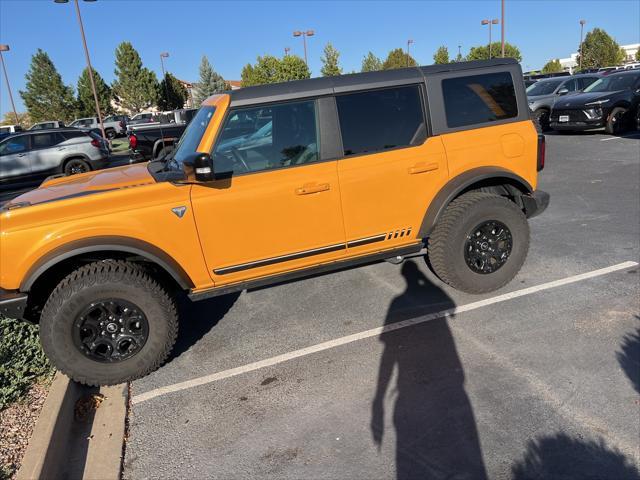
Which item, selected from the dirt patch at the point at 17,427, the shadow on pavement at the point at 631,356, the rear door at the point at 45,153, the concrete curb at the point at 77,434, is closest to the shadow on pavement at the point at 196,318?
the concrete curb at the point at 77,434

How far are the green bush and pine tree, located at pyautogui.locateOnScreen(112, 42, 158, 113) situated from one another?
153 ft

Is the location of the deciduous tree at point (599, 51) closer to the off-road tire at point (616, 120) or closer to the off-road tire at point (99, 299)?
the off-road tire at point (616, 120)

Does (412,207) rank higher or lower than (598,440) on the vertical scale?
higher

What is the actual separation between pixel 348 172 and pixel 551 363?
2005 mm

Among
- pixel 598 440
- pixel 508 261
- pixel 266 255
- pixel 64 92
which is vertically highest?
pixel 64 92

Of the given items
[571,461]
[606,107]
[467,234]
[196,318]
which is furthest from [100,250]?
[606,107]

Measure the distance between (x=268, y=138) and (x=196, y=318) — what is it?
73.8 inches

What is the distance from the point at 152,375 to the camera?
3.60 metres

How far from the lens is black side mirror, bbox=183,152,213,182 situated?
10.5 ft

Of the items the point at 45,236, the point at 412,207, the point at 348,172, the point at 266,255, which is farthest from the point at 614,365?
the point at 45,236

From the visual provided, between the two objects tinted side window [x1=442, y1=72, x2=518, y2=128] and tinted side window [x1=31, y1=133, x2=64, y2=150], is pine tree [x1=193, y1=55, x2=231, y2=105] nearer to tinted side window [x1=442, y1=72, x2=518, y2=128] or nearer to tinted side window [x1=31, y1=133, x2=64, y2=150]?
tinted side window [x1=31, y1=133, x2=64, y2=150]

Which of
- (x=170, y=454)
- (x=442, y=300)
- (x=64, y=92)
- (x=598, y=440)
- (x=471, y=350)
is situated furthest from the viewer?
(x=64, y=92)

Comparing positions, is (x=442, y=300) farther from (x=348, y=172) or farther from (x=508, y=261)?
(x=348, y=172)

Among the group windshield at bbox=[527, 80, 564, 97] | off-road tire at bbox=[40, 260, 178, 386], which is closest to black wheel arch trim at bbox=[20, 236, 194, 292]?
off-road tire at bbox=[40, 260, 178, 386]
